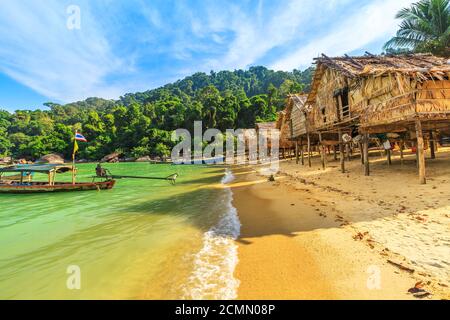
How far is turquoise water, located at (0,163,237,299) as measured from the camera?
486 cm

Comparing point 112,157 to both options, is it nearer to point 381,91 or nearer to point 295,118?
point 295,118

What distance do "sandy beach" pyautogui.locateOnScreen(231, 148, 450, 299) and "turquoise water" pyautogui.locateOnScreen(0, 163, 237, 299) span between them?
3.89ft

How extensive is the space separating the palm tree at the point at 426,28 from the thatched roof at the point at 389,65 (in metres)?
11.1

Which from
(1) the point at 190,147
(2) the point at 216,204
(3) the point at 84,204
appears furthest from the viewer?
(1) the point at 190,147

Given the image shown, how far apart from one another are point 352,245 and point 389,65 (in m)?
11.5

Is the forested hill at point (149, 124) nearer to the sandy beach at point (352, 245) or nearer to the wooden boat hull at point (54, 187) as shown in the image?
the wooden boat hull at point (54, 187)

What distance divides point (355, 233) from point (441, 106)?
841 cm

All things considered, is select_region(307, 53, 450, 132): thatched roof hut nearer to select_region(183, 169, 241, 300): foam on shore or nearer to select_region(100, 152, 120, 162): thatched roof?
select_region(183, 169, 241, 300): foam on shore

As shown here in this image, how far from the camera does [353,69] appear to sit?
14.2 meters

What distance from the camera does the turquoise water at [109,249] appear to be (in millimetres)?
4859

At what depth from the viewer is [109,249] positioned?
6.89 meters

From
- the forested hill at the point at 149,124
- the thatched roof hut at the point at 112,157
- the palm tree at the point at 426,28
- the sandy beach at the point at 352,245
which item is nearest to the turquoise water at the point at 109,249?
the sandy beach at the point at 352,245

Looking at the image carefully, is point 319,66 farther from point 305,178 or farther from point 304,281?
point 304,281
